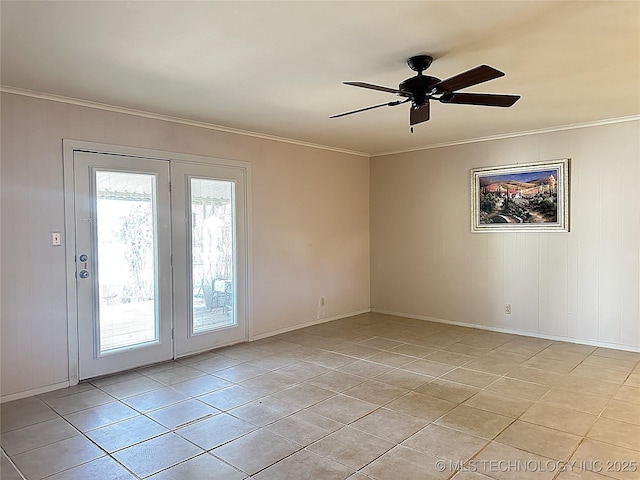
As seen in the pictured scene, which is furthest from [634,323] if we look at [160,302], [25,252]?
[25,252]

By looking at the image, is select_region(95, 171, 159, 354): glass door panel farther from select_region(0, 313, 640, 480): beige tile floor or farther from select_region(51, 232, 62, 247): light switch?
select_region(0, 313, 640, 480): beige tile floor

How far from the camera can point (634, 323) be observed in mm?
4754

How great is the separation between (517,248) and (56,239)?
5.03 m

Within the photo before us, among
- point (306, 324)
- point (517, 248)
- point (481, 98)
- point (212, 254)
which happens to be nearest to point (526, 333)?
point (517, 248)

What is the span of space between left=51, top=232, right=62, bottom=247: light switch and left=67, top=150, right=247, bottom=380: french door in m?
0.12

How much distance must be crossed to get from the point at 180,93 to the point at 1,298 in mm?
2179

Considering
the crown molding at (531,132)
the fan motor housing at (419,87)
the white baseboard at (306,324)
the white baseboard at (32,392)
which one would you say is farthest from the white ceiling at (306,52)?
the white baseboard at (306,324)

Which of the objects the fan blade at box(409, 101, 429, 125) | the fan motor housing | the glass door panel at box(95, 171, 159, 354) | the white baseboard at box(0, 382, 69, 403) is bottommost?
the white baseboard at box(0, 382, 69, 403)

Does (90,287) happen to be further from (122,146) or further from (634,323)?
(634,323)

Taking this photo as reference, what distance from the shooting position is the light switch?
380 centimetres

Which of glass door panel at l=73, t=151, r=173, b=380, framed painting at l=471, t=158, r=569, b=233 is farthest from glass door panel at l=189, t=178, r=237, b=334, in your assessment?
framed painting at l=471, t=158, r=569, b=233

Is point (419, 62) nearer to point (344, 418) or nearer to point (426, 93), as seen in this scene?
point (426, 93)

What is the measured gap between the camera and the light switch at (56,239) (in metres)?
3.80

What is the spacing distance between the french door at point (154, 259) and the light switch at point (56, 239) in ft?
0.38
